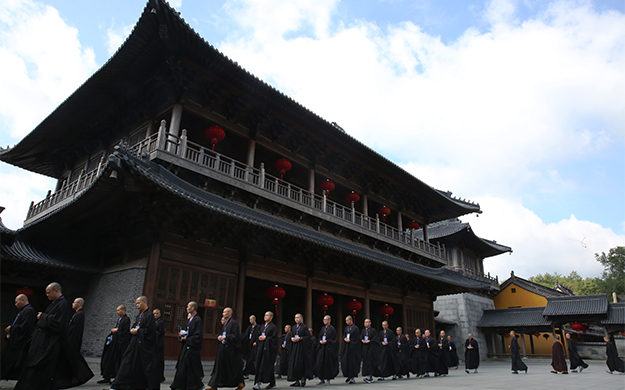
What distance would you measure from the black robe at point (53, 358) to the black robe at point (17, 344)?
454mm

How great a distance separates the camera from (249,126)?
15.1 meters

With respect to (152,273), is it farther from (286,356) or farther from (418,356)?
(418,356)

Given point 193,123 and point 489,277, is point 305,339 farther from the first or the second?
point 489,277

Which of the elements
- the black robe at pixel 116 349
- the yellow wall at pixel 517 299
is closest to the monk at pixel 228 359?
the black robe at pixel 116 349

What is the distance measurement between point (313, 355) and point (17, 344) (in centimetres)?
610

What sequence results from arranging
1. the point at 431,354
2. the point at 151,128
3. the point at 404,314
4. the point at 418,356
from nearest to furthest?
1. the point at 418,356
2. the point at 151,128
3. the point at 431,354
4. the point at 404,314

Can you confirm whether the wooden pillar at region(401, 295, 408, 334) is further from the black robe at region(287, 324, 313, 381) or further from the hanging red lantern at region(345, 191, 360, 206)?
the black robe at region(287, 324, 313, 381)

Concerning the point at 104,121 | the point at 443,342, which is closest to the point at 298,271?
the point at 443,342

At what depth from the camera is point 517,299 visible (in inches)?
1307

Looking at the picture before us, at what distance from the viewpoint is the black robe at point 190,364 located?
6.89 metres

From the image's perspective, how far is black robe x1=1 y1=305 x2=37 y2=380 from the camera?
6441 millimetres

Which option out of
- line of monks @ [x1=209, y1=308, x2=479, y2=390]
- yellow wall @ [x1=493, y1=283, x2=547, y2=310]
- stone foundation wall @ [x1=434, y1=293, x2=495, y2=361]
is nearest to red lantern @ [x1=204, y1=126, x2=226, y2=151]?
line of monks @ [x1=209, y1=308, x2=479, y2=390]

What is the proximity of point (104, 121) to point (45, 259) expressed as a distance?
248 inches

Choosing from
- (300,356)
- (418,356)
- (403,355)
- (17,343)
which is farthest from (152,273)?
(418,356)
